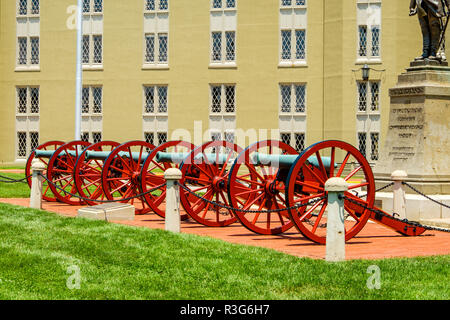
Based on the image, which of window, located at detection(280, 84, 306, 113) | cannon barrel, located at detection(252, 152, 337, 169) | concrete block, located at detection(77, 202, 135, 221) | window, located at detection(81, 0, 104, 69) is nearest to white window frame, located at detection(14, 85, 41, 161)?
window, located at detection(81, 0, 104, 69)

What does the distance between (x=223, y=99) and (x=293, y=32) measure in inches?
202

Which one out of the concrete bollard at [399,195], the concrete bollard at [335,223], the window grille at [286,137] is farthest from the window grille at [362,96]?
the concrete bollard at [335,223]

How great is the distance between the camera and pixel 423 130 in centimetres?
1508

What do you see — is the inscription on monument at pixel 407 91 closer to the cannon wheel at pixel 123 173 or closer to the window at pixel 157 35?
the cannon wheel at pixel 123 173

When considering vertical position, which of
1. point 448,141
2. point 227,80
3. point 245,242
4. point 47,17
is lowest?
point 245,242

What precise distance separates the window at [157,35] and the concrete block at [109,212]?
25.5m

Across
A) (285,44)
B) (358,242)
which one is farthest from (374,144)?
(358,242)

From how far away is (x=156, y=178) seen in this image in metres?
16.1

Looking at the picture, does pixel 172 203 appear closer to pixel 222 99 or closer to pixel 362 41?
pixel 362 41

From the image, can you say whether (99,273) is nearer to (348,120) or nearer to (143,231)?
(143,231)

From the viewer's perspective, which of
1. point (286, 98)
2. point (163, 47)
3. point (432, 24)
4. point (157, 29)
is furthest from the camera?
point (163, 47)

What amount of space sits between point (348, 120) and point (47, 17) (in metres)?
17.9

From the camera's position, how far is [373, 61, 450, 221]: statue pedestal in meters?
15.0
